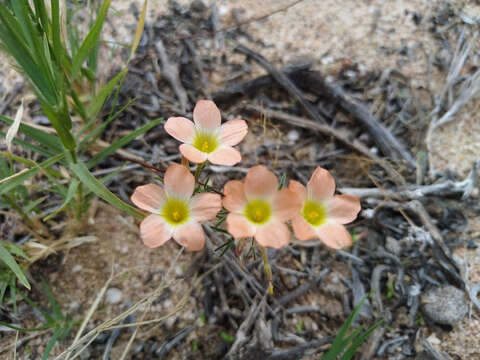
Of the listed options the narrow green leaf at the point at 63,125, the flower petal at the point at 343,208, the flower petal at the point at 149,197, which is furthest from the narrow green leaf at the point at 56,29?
the flower petal at the point at 343,208

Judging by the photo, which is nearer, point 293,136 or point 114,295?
point 114,295

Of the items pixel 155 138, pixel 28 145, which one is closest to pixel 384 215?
pixel 155 138

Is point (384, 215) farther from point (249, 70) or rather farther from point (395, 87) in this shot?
point (249, 70)

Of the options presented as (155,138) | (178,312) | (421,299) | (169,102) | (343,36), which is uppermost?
(343,36)

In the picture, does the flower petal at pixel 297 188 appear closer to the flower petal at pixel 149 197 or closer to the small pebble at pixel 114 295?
the flower petal at pixel 149 197

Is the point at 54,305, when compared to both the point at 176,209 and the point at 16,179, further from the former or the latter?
the point at 176,209

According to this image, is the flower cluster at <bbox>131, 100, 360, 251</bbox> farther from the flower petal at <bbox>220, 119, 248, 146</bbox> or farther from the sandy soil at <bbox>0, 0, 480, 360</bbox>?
the sandy soil at <bbox>0, 0, 480, 360</bbox>

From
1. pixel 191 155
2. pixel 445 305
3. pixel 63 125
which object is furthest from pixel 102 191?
pixel 445 305
